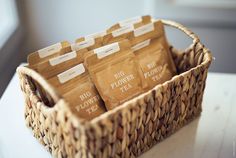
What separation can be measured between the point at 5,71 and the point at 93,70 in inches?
22.7

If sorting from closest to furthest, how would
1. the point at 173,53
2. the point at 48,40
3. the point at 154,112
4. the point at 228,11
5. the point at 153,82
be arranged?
the point at 154,112 < the point at 153,82 < the point at 173,53 < the point at 228,11 < the point at 48,40

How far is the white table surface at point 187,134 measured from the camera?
2.52 ft

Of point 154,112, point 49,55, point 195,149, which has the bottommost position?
point 195,149

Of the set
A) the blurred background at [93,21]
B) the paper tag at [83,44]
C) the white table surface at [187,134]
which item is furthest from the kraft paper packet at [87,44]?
the blurred background at [93,21]

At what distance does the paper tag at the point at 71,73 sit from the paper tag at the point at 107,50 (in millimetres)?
44

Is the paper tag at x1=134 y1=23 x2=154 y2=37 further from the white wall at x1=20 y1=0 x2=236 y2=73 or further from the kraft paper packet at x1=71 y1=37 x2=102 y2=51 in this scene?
the white wall at x1=20 y1=0 x2=236 y2=73

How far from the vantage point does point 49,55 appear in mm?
753

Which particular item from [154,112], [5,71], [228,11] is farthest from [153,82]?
[5,71]

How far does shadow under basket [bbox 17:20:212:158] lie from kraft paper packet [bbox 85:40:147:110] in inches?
3.0

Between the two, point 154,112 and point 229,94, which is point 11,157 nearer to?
point 154,112

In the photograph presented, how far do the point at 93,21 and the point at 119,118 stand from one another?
0.69m

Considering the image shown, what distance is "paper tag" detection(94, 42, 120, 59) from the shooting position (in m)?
0.75

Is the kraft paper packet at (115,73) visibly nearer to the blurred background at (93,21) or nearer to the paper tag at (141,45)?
the paper tag at (141,45)

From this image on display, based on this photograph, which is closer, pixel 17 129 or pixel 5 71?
pixel 17 129
